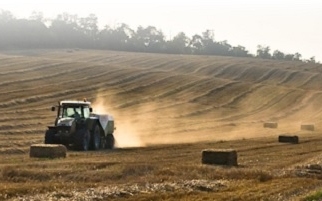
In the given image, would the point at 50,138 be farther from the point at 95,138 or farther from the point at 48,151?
the point at 48,151

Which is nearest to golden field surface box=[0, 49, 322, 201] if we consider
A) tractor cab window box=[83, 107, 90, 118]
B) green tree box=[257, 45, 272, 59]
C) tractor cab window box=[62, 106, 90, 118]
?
tractor cab window box=[83, 107, 90, 118]

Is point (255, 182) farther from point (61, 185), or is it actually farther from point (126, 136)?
point (126, 136)

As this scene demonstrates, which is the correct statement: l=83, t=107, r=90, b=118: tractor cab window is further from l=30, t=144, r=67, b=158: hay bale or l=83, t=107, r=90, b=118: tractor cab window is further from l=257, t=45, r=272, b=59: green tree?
l=257, t=45, r=272, b=59: green tree

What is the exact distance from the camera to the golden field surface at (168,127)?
1502 centimetres

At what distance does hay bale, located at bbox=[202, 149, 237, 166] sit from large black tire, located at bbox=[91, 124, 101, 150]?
25.8ft

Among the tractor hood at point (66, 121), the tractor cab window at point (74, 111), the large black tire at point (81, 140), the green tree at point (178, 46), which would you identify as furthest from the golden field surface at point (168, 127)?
the green tree at point (178, 46)

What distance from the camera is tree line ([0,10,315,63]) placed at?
108 meters

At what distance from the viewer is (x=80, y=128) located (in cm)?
2675

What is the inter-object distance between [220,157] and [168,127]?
23193 millimetres

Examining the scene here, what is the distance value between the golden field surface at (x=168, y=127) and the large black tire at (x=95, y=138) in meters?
1.17

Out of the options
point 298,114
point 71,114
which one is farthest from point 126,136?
point 298,114

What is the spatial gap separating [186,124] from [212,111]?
25.8 ft

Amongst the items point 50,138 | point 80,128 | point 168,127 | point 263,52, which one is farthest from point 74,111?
point 263,52

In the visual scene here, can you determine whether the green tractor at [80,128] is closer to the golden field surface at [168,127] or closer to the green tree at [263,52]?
the golden field surface at [168,127]
